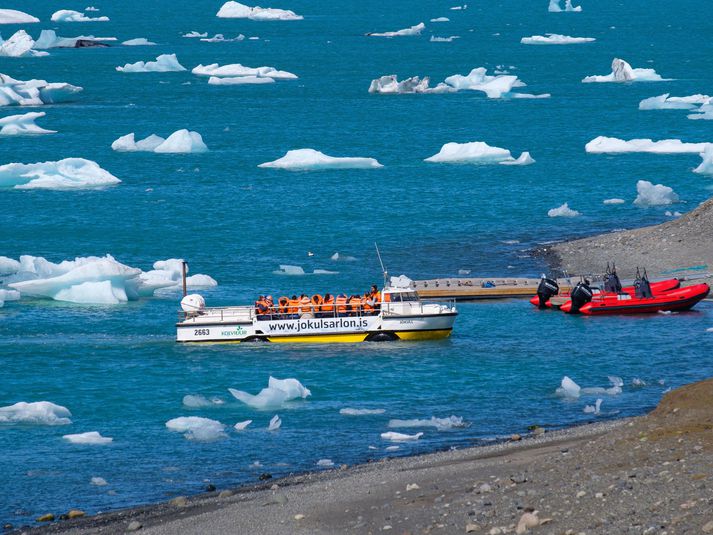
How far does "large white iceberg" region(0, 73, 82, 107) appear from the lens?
10994 centimetres

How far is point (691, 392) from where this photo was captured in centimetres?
2598

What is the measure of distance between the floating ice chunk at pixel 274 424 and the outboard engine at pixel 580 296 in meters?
15.8

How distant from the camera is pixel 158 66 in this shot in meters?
140

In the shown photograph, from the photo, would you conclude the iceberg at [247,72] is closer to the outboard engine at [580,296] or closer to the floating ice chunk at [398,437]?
the outboard engine at [580,296]

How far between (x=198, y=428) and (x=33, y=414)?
4.63 meters

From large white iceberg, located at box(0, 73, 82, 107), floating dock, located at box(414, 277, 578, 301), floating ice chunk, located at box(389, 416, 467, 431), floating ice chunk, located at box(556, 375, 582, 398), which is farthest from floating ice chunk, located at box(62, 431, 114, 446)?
large white iceberg, located at box(0, 73, 82, 107)

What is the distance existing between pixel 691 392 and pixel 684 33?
172750 mm

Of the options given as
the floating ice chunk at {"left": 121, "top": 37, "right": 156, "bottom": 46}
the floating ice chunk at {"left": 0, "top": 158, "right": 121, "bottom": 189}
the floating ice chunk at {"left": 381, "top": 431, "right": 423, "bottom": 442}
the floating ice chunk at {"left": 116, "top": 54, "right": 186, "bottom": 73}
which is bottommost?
the floating ice chunk at {"left": 381, "top": 431, "right": 423, "bottom": 442}

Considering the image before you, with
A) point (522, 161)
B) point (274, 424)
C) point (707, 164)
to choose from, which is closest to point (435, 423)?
point (274, 424)

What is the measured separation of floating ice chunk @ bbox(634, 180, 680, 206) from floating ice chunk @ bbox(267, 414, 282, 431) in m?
37.6

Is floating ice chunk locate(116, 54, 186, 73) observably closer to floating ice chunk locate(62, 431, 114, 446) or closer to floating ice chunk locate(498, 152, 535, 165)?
floating ice chunk locate(498, 152, 535, 165)

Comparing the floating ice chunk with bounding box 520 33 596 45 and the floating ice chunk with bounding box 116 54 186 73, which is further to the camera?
the floating ice chunk with bounding box 520 33 596 45

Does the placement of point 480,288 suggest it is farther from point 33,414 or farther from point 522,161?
point 522,161

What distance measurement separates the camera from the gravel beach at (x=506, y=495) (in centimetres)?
2061
